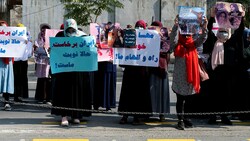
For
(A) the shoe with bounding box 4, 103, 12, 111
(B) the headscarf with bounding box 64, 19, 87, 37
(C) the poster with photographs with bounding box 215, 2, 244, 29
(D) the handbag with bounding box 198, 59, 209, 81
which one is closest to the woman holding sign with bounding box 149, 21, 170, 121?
(D) the handbag with bounding box 198, 59, 209, 81

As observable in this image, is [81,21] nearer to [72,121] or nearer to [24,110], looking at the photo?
[24,110]

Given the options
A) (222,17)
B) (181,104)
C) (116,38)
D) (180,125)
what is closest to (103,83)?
(116,38)

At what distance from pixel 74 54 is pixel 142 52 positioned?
119 cm

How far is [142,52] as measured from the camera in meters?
9.12

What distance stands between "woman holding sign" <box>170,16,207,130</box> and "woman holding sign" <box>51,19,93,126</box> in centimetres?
160

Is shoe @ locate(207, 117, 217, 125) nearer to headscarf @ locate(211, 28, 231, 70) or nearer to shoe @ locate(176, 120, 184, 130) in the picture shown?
shoe @ locate(176, 120, 184, 130)

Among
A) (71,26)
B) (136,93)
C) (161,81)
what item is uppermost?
(71,26)

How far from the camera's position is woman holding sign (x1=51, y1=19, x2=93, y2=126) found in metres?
9.03

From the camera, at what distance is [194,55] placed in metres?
8.78

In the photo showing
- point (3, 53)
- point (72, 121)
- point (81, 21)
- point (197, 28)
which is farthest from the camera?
point (81, 21)

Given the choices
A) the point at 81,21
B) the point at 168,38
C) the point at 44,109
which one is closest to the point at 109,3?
the point at 81,21

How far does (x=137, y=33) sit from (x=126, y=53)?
0.40m

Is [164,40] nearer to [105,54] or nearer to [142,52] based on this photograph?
[142,52]

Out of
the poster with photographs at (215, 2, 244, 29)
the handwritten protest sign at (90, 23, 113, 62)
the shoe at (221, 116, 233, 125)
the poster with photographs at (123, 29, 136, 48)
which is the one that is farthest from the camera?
the handwritten protest sign at (90, 23, 113, 62)
